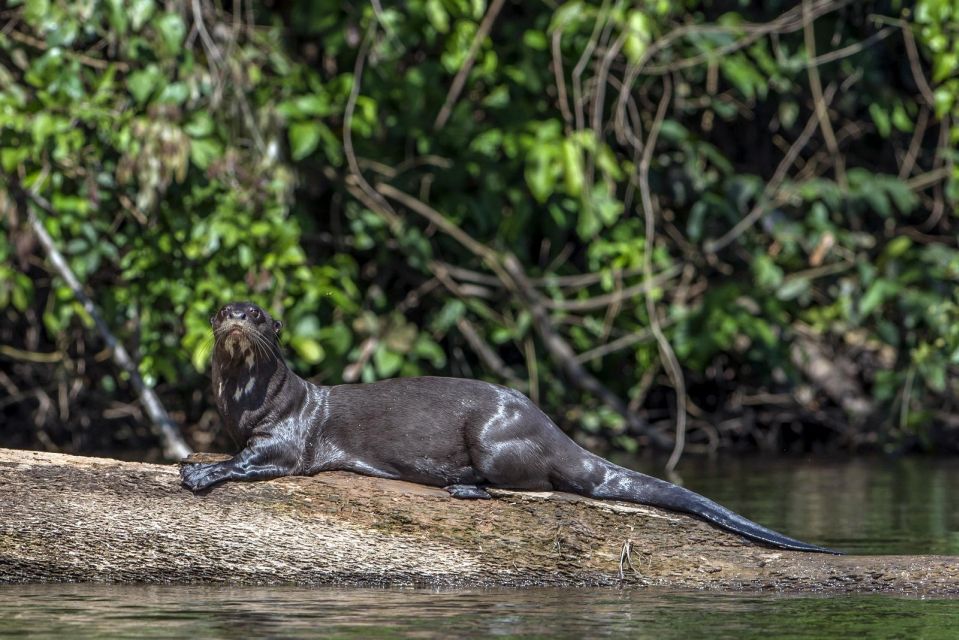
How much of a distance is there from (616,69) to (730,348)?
1862mm

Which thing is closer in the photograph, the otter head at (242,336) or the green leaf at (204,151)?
the otter head at (242,336)

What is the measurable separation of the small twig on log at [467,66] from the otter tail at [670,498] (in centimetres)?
451

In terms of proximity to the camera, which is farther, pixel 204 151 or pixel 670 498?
pixel 204 151

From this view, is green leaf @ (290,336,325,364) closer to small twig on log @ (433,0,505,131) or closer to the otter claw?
small twig on log @ (433,0,505,131)

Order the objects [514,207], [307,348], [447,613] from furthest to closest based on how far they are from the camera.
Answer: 1. [514,207]
2. [307,348]
3. [447,613]

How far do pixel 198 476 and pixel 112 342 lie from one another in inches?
124

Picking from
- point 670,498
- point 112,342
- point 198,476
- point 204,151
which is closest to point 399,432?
point 198,476

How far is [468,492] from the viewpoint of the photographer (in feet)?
16.3

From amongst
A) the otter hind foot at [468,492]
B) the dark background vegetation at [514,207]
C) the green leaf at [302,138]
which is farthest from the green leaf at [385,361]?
the otter hind foot at [468,492]

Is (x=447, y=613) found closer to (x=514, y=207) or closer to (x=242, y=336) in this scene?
(x=242, y=336)

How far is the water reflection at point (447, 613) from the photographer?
13.2 feet

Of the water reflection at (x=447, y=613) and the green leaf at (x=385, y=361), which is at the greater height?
the green leaf at (x=385, y=361)

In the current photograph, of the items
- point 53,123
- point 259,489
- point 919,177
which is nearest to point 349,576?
point 259,489

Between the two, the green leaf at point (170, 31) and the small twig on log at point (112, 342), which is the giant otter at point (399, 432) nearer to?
the small twig on log at point (112, 342)
